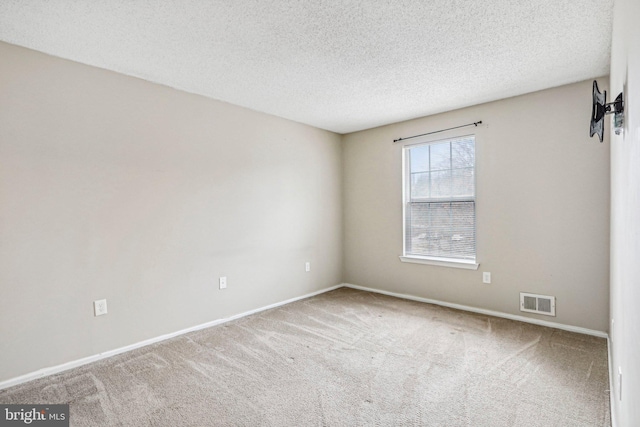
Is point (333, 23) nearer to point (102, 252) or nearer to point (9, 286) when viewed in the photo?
point (102, 252)

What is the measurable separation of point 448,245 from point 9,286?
13.6ft

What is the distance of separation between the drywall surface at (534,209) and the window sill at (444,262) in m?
0.06

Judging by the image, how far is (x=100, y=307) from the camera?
8.91 ft

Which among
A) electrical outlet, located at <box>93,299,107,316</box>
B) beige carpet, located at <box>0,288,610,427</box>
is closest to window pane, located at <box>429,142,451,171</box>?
beige carpet, located at <box>0,288,610,427</box>

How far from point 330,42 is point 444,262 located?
2842 millimetres

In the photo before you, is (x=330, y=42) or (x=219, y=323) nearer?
(x=330, y=42)

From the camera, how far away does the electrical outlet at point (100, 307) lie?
106 inches

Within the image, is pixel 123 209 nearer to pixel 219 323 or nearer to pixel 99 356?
pixel 99 356

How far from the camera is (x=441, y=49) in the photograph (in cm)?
246

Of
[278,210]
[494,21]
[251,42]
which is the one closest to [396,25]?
[494,21]

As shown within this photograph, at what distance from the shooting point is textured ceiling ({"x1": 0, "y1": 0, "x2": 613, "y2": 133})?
6.48 ft

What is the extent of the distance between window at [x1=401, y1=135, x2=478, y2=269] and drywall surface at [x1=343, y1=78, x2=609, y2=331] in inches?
4.3

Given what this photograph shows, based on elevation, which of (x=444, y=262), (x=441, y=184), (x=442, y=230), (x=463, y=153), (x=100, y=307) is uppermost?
(x=463, y=153)

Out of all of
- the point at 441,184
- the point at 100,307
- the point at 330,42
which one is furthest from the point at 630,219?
the point at 100,307
